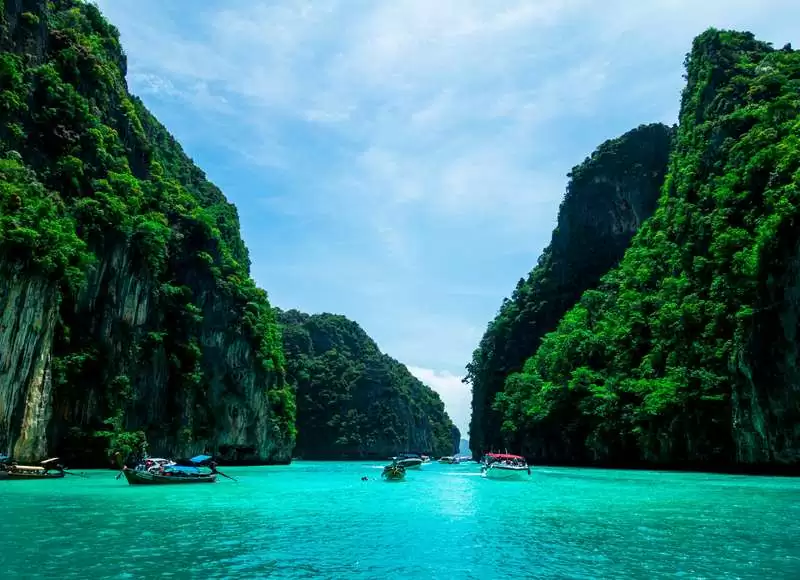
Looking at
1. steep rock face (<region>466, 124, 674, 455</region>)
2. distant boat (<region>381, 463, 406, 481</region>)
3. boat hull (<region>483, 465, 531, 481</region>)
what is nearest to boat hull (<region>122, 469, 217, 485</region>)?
distant boat (<region>381, 463, 406, 481</region>)

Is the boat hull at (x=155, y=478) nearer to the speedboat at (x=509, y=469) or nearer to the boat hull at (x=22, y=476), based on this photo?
the boat hull at (x=22, y=476)

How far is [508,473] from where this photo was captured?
135 feet

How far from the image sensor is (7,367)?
3153 centimetres

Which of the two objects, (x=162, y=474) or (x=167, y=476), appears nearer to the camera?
(x=162, y=474)

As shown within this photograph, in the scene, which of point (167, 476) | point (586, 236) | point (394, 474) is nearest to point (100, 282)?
point (167, 476)

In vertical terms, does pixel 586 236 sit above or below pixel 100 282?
above

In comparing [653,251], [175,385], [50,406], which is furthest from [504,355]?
[50,406]

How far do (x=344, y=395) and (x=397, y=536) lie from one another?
389 ft

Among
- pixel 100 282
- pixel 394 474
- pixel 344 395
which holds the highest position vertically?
pixel 344 395

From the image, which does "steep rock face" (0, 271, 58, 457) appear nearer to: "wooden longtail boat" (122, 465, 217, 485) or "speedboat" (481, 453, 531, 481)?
"wooden longtail boat" (122, 465, 217, 485)

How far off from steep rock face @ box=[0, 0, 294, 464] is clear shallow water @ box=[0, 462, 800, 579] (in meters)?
13.4

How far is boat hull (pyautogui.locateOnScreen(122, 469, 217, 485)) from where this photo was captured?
30906 millimetres

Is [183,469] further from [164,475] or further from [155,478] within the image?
[155,478]

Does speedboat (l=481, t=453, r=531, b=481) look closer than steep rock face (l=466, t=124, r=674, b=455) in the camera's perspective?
Yes
